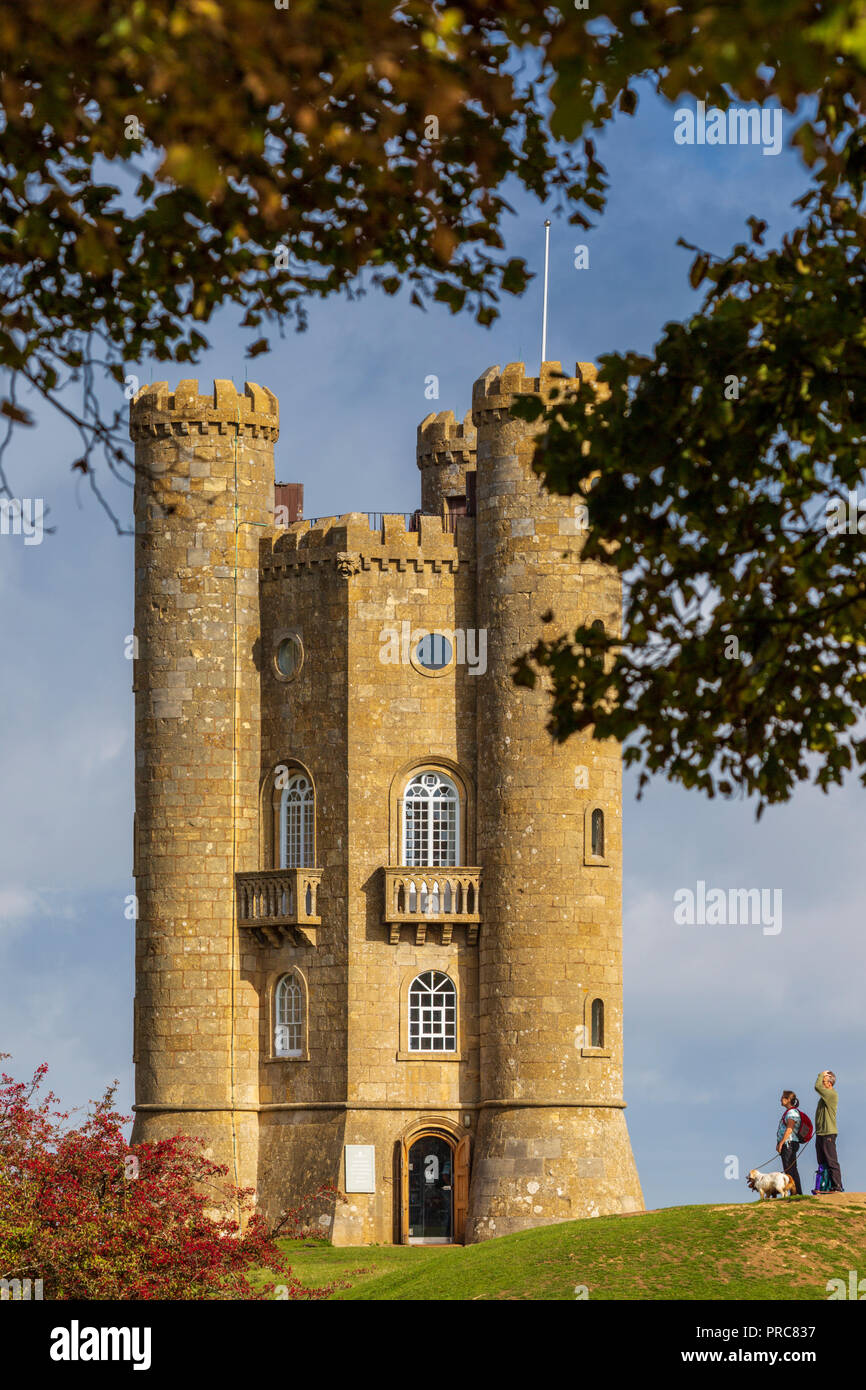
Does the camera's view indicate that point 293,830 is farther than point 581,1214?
Yes

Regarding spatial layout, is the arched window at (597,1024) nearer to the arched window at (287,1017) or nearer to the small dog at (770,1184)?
the arched window at (287,1017)

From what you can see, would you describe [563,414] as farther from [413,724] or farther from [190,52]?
[413,724]

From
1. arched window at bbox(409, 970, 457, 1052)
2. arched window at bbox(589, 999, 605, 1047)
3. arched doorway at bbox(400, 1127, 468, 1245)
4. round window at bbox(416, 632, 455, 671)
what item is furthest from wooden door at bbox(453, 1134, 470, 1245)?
round window at bbox(416, 632, 455, 671)

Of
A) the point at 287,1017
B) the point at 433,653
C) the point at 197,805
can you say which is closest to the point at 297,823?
the point at 197,805

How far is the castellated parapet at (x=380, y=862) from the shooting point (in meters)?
48.6

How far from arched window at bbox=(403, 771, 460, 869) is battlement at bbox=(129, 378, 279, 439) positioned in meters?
9.53

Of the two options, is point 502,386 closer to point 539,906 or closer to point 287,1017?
point 539,906

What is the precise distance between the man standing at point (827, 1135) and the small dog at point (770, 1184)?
955 millimetres

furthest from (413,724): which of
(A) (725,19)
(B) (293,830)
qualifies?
(A) (725,19)

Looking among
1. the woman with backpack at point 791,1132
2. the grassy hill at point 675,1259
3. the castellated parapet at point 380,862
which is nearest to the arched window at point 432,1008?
the castellated parapet at point 380,862

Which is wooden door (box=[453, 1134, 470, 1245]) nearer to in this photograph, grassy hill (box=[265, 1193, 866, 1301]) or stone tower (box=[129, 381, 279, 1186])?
stone tower (box=[129, 381, 279, 1186])

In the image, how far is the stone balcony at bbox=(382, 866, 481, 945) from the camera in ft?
161
